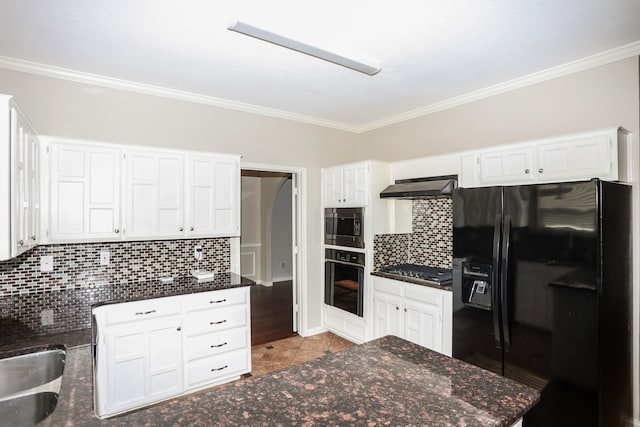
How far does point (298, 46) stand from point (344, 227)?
2.33 metres

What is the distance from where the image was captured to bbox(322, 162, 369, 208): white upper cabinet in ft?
12.8

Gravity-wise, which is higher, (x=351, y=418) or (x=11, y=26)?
(x=11, y=26)

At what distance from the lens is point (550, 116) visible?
3.02 m

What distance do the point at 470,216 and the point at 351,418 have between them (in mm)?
2074

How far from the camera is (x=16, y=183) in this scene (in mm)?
1936

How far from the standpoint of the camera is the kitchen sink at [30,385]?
1.50 metres

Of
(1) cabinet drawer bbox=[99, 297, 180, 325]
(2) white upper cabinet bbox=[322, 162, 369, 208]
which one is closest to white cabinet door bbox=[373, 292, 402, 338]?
(2) white upper cabinet bbox=[322, 162, 369, 208]

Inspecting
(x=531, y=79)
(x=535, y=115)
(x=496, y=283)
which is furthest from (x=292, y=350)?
(x=531, y=79)

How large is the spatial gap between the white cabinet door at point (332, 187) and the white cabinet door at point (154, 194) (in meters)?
1.78

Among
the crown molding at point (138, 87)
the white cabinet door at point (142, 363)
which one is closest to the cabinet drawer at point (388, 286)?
the white cabinet door at point (142, 363)

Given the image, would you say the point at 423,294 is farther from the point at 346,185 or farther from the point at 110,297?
the point at 110,297

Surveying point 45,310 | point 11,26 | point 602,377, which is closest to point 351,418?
point 602,377

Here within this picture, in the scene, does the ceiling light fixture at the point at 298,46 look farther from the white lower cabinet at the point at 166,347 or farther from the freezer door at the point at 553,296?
the white lower cabinet at the point at 166,347

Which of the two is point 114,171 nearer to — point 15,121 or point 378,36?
point 15,121
